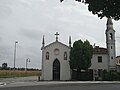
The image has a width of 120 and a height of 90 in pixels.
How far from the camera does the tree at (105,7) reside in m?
9.57

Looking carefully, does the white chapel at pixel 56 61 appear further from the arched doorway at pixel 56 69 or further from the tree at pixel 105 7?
the tree at pixel 105 7

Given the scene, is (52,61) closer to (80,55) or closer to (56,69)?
(56,69)

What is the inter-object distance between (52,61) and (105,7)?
50219 millimetres

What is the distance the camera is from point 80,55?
5550 cm

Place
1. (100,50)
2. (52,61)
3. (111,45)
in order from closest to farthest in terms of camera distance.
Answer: (52,61) < (111,45) < (100,50)

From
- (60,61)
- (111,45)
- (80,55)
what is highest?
(111,45)

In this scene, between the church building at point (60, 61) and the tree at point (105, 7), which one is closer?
the tree at point (105, 7)

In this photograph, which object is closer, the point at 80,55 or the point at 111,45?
the point at 80,55

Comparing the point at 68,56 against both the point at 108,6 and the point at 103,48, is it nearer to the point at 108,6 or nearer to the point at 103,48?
the point at 103,48

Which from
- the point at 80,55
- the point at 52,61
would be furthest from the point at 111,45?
the point at 52,61

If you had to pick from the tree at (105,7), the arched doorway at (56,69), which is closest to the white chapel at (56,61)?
the arched doorway at (56,69)

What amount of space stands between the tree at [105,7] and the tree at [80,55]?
45.1 meters

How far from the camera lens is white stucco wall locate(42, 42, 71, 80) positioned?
59062 mm

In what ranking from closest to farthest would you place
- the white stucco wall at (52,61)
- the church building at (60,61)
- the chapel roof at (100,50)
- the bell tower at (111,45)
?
the white stucco wall at (52,61) < the church building at (60,61) < the bell tower at (111,45) < the chapel roof at (100,50)
